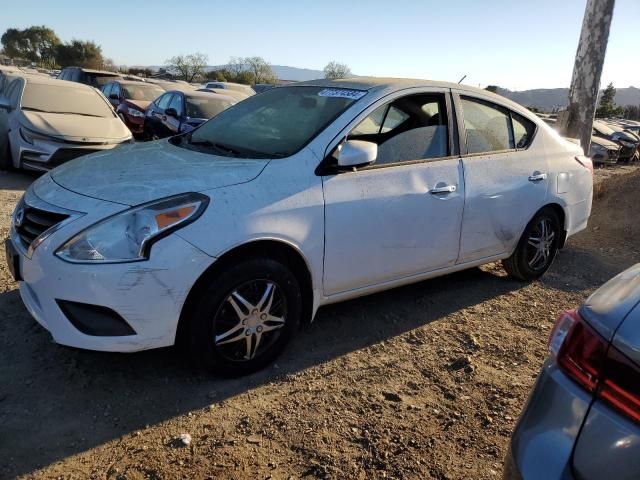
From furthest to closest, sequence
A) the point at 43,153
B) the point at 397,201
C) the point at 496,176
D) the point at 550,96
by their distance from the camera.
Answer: the point at 550,96 < the point at 43,153 < the point at 496,176 < the point at 397,201

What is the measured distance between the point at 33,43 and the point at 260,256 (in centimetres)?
7643

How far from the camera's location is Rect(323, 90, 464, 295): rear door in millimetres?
3221

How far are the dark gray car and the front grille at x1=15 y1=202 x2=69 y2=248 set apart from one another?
91.1 inches

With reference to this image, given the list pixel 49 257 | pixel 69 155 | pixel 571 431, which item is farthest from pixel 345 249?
pixel 69 155

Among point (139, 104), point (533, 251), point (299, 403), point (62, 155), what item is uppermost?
point (139, 104)

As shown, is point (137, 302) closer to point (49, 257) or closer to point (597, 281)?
point (49, 257)

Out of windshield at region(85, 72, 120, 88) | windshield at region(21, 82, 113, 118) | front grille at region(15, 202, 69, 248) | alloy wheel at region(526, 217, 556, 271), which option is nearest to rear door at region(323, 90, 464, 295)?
alloy wheel at region(526, 217, 556, 271)

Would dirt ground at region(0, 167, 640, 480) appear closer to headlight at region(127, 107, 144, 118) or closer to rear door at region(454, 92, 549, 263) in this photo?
rear door at region(454, 92, 549, 263)

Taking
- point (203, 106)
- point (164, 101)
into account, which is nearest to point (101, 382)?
point (203, 106)

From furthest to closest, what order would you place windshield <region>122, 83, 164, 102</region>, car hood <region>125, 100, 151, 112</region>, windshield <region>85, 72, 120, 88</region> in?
windshield <region>85, 72, 120, 88</region> < windshield <region>122, 83, 164, 102</region> < car hood <region>125, 100, 151, 112</region>

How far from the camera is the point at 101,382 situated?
2936mm

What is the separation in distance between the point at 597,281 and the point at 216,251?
4237 millimetres

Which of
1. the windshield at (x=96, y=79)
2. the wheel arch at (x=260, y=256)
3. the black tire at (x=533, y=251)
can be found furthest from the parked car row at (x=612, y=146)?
the wheel arch at (x=260, y=256)

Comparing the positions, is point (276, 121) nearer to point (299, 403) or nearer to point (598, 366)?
point (299, 403)
